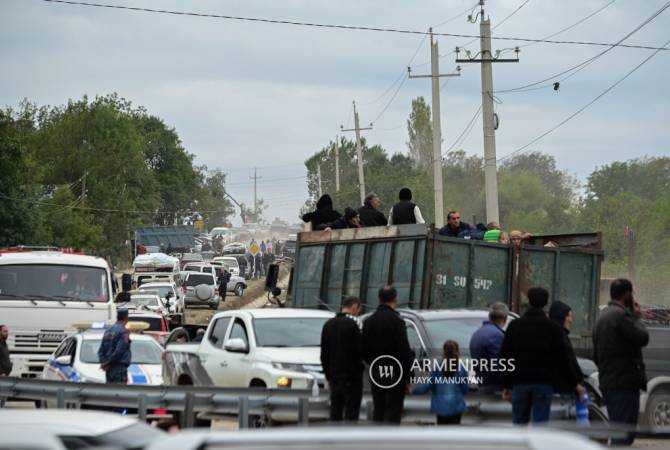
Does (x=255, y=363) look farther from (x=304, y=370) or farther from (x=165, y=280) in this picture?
(x=165, y=280)

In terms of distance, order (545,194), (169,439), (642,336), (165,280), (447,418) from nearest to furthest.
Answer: (169,439) < (642,336) < (447,418) < (165,280) < (545,194)

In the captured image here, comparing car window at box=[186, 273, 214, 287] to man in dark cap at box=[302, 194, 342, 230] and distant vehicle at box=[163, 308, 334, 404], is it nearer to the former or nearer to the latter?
man in dark cap at box=[302, 194, 342, 230]

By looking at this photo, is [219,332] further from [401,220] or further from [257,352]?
[401,220]

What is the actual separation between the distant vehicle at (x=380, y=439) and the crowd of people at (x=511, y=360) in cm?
647

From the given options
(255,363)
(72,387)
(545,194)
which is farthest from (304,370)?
(545,194)

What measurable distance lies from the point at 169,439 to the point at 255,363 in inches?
416

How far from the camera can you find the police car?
17750 mm

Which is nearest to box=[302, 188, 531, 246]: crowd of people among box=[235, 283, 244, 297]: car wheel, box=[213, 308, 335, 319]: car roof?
box=[213, 308, 335, 319]: car roof

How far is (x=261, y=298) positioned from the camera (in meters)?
63.2

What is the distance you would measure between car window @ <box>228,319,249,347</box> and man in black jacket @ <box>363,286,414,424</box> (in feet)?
11.8

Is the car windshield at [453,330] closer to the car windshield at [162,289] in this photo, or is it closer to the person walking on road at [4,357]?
the person walking on road at [4,357]

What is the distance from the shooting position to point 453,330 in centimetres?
1320

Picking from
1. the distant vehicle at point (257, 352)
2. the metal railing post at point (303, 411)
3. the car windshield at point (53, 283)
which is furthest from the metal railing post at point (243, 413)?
the car windshield at point (53, 283)

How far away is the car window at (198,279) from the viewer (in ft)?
190
